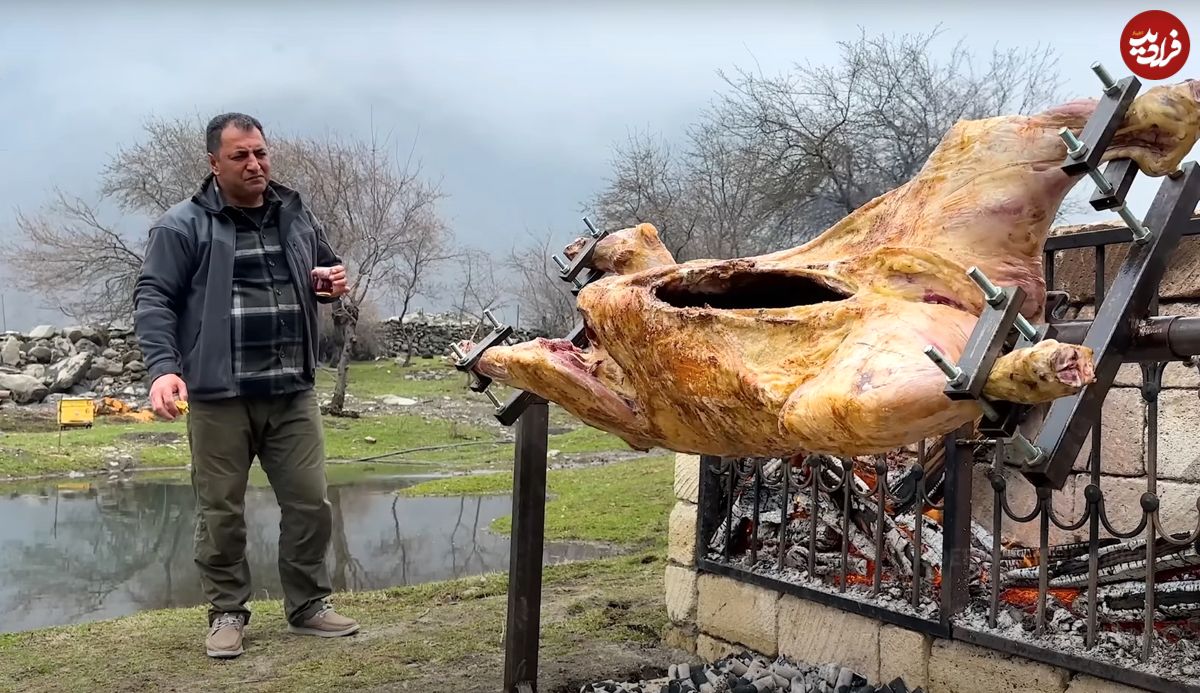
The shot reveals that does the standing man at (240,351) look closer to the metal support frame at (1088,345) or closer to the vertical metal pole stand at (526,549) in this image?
the vertical metal pole stand at (526,549)

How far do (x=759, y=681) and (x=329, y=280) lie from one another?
275 cm

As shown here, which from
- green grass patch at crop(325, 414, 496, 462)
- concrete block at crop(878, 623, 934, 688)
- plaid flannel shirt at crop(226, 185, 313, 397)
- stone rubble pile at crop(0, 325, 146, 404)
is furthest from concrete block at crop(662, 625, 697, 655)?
stone rubble pile at crop(0, 325, 146, 404)

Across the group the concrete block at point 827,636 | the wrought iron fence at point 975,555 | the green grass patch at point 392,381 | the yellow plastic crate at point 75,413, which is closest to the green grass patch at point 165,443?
the yellow plastic crate at point 75,413

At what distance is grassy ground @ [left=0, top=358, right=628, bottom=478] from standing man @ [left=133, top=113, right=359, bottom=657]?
9144 mm

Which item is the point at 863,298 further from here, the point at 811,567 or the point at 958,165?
the point at 811,567

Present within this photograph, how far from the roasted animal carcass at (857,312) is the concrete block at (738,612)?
1956mm

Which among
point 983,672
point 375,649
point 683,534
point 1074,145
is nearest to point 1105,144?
point 1074,145

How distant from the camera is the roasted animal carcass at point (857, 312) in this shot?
1497mm

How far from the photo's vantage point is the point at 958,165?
1.87m

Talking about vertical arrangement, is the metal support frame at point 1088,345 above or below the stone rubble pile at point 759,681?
above

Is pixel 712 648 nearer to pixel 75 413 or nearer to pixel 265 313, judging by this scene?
pixel 265 313

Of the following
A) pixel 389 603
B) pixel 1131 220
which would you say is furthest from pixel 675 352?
pixel 389 603

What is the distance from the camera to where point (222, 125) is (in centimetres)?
421

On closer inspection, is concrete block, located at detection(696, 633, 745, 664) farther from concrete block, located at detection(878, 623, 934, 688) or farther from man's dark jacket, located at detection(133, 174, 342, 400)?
man's dark jacket, located at detection(133, 174, 342, 400)
